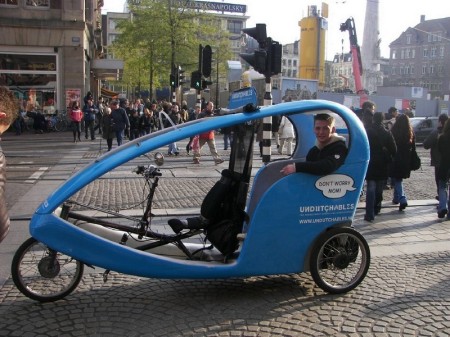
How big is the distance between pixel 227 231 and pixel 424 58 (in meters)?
99.7

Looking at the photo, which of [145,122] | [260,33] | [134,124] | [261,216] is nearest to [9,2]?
[134,124]

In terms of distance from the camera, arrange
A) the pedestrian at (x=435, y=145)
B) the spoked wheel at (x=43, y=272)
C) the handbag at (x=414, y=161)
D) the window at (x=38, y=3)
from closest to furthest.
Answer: the spoked wheel at (x=43, y=272), the pedestrian at (x=435, y=145), the handbag at (x=414, y=161), the window at (x=38, y=3)

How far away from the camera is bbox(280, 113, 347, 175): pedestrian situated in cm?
440

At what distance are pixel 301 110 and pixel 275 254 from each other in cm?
131

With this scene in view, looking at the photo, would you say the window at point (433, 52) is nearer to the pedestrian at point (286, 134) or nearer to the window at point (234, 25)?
the window at point (234, 25)

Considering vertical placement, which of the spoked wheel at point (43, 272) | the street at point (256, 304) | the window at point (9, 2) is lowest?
the street at point (256, 304)

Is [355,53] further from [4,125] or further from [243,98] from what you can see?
[4,125]

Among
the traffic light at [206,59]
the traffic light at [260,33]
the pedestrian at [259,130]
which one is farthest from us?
the traffic light at [206,59]

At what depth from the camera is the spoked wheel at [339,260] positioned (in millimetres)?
Answer: 4527

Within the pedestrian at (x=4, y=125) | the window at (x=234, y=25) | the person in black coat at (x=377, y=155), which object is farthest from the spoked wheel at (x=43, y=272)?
the window at (x=234, y=25)

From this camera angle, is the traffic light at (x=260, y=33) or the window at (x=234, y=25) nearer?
the traffic light at (x=260, y=33)

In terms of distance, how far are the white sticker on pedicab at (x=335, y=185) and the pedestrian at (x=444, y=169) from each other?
3829 mm

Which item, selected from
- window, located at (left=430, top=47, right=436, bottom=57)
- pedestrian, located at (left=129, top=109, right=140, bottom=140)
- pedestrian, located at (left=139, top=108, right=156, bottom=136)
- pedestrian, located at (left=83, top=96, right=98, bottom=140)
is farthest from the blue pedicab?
window, located at (left=430, top=47, right=436, bottom=57)

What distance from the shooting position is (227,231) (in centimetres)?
458
